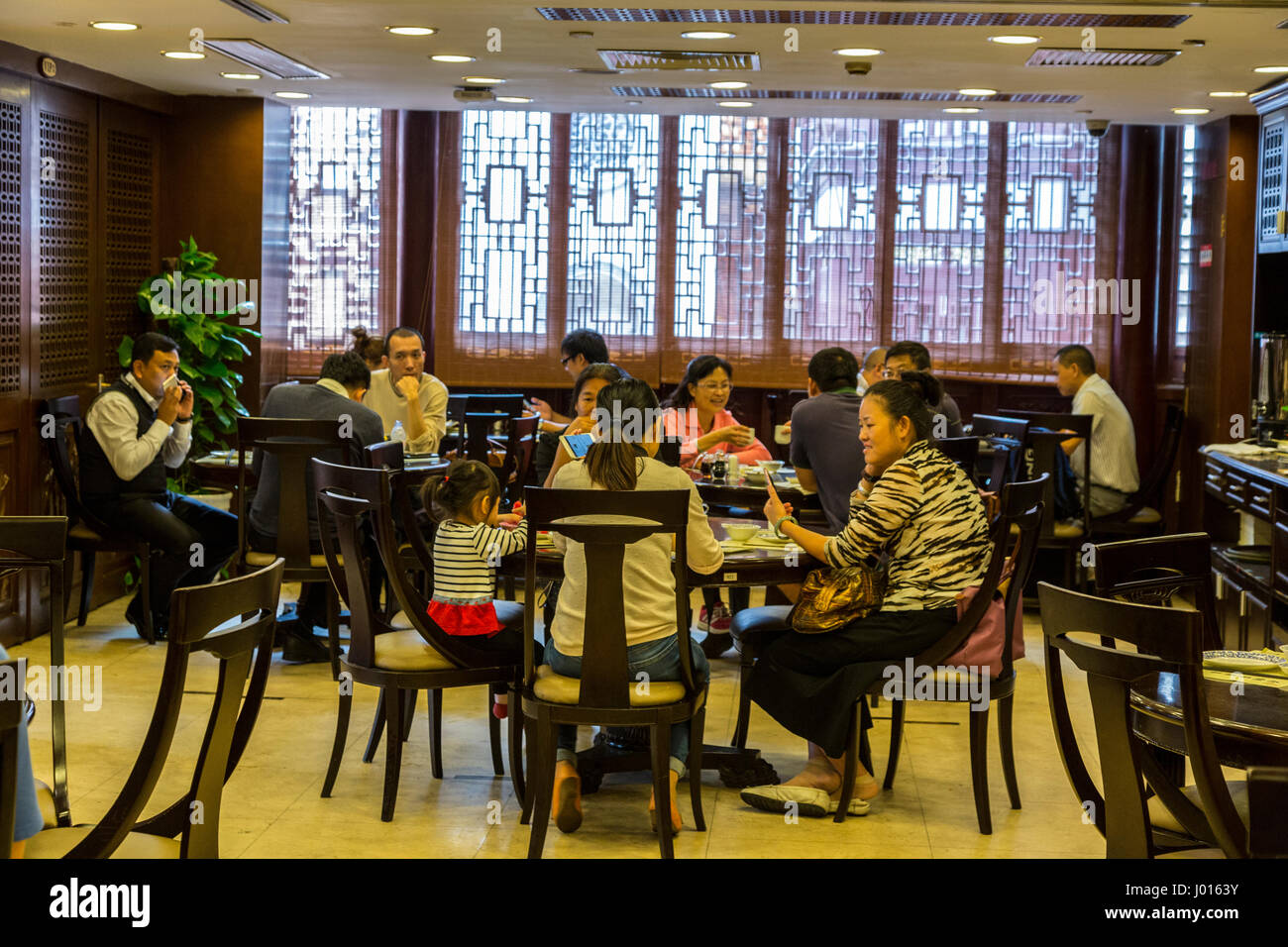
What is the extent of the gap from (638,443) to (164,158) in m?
5.29

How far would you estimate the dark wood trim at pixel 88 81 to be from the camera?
6434 mm

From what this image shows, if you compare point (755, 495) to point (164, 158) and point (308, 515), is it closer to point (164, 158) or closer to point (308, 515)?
point (308, 515)

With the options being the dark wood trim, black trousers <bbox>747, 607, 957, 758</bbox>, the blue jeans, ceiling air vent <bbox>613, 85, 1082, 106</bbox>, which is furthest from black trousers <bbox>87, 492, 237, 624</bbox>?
black trousers <bbox>747, 607, 957, 758</bbox>

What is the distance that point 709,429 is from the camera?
6.87 meters

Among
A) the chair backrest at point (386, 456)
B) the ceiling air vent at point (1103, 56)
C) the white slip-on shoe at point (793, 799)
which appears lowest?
the white slip-on shoe at point (793, 799)

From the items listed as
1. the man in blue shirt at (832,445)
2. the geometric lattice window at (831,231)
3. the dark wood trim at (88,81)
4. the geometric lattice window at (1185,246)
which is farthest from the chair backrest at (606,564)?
the geometric lattice window at (831,231)

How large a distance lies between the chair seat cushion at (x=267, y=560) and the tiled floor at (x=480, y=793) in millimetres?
497

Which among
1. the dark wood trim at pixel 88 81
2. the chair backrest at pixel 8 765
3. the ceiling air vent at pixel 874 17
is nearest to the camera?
the chair backrest at pixel 8 765

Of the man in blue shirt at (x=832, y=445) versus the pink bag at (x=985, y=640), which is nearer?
the pink bag at (x=985, y=640)

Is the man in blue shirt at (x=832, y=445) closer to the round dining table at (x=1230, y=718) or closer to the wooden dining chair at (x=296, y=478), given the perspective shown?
the wooden dining chair at (x=296, y=478)

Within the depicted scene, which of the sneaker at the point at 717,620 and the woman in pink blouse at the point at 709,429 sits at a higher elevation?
the woman in pink blouse at the point at 709,429

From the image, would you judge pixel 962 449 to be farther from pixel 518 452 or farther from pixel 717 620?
pixel 518 452

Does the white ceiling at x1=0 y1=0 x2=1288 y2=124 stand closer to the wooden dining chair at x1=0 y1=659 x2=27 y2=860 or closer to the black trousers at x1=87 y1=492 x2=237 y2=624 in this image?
the black trousers at x1=87 y1=492 x2=237 y2=624
